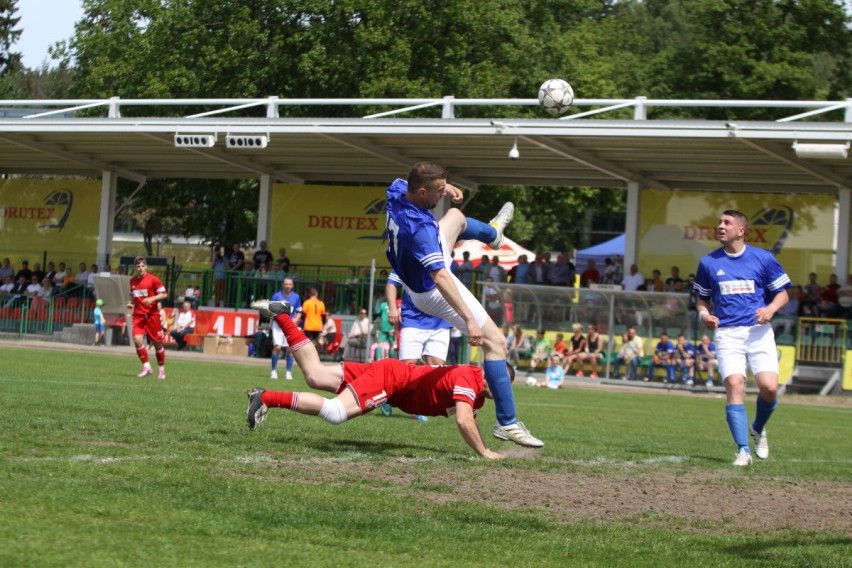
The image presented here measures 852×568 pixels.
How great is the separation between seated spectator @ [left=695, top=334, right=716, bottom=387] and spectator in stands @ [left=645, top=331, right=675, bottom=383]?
23.3 inches

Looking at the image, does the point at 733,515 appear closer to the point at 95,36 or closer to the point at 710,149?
the point at 710,149

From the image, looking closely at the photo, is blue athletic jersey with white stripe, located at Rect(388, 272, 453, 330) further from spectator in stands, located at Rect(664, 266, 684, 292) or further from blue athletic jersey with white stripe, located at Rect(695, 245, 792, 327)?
spectator in stands, located at Rect(664, 266, 684, 292)

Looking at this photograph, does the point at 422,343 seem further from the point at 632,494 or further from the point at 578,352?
the point at 578,352

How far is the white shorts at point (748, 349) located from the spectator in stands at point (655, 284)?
18.9m

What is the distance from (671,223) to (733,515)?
25.2 metres

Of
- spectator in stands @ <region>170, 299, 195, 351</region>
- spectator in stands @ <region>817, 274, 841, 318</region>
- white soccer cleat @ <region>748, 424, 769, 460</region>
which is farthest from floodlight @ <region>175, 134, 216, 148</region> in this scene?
white soccer cleat @ <region>748, 424, 769, 460</region>

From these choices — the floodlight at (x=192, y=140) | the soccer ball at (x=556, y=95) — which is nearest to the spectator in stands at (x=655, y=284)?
the soccer ball at (x=556, y=95)

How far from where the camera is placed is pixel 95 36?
1858 inches

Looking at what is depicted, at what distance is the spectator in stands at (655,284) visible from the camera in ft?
96.1

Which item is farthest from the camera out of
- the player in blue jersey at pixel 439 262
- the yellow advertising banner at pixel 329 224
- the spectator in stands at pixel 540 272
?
the yellow advertising banner at pixel 329 224

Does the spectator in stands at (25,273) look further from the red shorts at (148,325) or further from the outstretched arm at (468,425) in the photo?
the outstretched arm at (468,425)

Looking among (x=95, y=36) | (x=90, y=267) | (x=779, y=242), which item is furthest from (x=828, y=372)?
(x=95, y=36)

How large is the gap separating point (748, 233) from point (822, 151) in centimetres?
647

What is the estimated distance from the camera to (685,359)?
1049 inches
